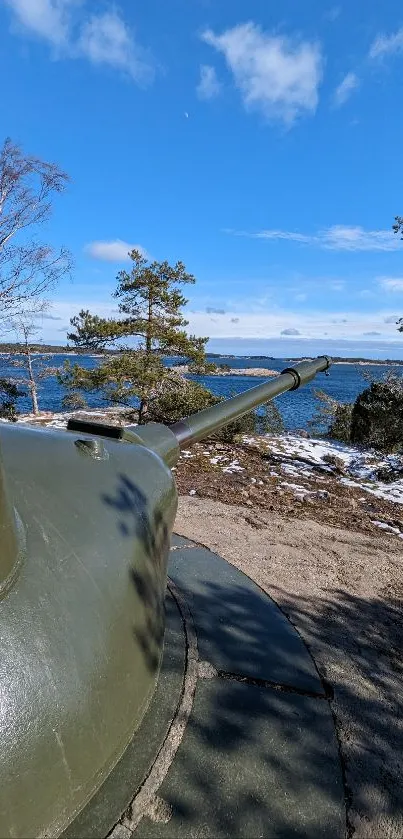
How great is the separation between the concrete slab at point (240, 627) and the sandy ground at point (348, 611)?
0.15m

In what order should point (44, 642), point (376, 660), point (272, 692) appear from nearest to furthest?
1. point (44, 642)
2. point (272, 692)
3. point (376, 660)

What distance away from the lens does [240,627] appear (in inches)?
112

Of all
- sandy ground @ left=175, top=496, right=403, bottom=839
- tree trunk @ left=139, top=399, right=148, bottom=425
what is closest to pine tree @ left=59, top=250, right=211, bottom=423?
tree trunk @ left=139, top=399, right=148, bottom=425

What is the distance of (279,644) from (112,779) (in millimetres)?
1261

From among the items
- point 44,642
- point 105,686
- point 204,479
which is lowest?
point 204,479

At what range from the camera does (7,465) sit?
6.14 ft

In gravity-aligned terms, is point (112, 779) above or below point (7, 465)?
below

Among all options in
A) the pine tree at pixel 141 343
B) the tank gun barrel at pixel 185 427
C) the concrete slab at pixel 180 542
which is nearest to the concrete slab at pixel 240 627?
the concrete slab at pixel 180 542

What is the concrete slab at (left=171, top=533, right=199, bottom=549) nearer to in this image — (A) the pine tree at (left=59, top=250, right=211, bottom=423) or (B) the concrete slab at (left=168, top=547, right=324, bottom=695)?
(B) the concrete slab at (left=168, top=547, right=324, bottom=695)

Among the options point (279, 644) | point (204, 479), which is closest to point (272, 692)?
point (279, 644)

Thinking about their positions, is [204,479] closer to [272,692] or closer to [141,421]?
[141,421]

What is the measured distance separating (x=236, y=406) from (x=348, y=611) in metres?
1.84

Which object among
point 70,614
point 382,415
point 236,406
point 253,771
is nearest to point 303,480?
point 236,406

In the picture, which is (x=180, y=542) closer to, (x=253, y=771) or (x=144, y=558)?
(x=144, y=558)
